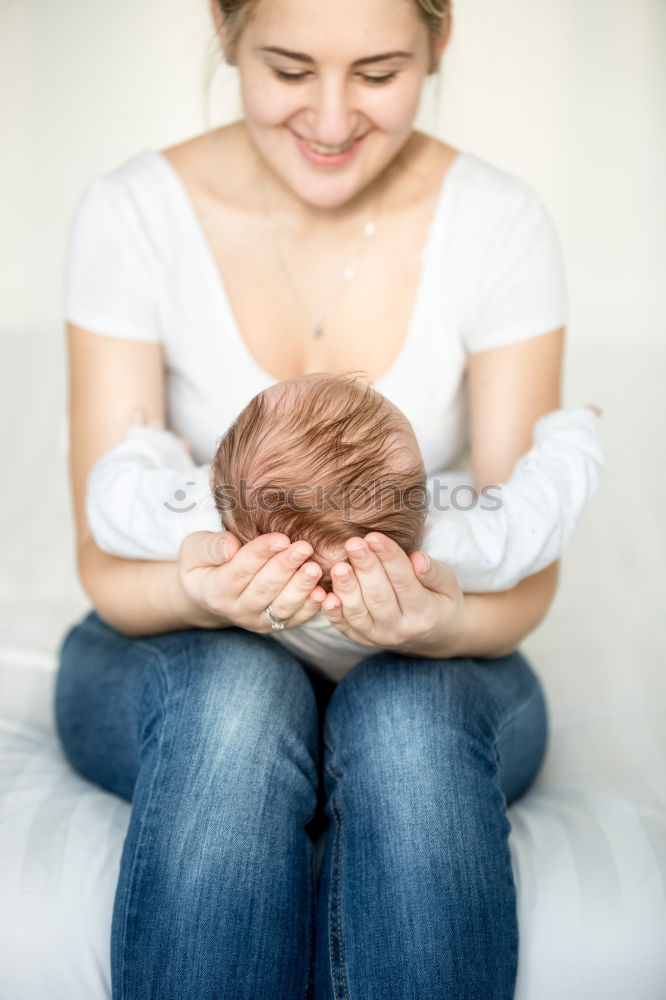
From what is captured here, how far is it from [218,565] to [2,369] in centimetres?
131

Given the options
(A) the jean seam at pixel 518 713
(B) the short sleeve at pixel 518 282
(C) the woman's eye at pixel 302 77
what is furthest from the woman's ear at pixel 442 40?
Result: (A) the jean seam at pixel 518 713

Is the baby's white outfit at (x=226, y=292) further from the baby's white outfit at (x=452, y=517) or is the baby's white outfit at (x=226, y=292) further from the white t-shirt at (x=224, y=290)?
the baby's white outfit at (x=452, y=517)

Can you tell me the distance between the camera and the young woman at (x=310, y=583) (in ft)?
3.17

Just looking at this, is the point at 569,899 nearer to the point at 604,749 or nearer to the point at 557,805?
the point at 557,805

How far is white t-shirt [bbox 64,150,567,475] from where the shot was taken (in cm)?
141

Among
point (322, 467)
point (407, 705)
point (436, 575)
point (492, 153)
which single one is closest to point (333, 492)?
point (322, 467)

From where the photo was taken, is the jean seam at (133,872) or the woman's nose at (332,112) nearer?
the jean seam at (133,872)

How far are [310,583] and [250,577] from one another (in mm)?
62

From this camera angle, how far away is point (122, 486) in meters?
1.19

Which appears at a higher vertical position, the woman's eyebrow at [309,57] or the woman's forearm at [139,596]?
the woman's eyebrow at [309,57]

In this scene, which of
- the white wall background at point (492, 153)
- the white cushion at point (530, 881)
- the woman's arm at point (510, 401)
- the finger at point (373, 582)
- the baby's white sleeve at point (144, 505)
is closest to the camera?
the finger at point (373, 582)

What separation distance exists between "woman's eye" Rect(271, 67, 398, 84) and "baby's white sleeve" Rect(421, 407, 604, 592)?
18.9 inches

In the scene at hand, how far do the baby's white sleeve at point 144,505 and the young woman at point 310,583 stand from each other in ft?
0.15

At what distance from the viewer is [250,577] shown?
0.99 m
